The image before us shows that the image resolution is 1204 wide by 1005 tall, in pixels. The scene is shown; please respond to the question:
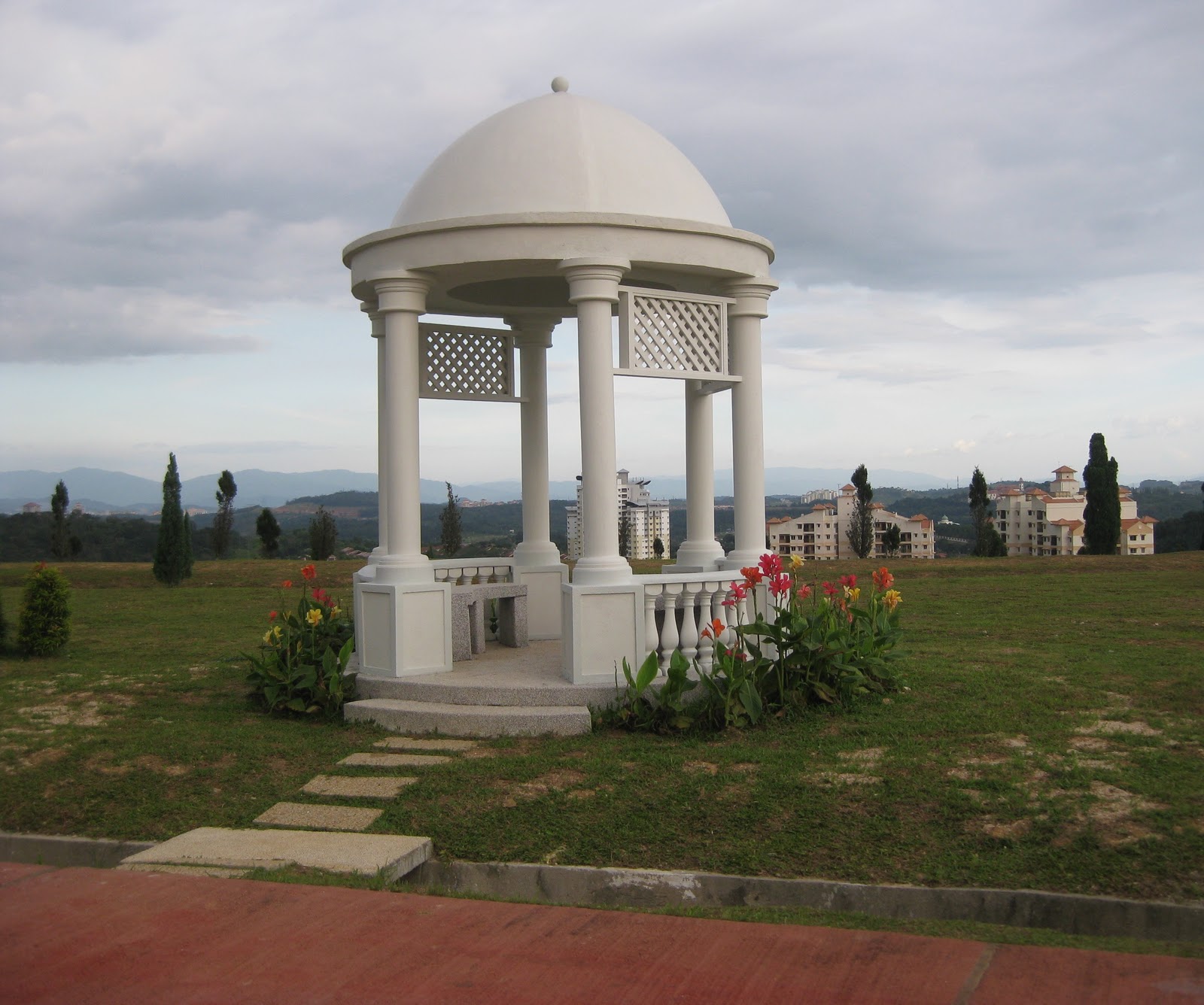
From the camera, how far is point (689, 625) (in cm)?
773

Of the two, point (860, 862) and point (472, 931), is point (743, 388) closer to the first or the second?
point (860, 862)

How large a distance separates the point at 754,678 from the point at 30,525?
38382 millimetres

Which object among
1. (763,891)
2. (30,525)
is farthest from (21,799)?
(30,525)

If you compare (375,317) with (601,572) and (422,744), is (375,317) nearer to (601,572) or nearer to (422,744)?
(601,572)

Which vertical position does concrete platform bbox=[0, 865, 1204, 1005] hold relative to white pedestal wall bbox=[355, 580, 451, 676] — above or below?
below

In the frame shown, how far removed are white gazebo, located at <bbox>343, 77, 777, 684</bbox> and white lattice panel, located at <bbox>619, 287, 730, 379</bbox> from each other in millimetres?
12

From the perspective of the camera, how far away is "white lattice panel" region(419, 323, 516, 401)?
30.0 feet

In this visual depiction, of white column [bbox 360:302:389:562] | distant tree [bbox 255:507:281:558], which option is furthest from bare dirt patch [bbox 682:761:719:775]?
distant tree [bbox 255:507:281:558]

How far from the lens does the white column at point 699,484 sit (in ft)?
31.0

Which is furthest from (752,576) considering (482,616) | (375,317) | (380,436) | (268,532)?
(268,532)

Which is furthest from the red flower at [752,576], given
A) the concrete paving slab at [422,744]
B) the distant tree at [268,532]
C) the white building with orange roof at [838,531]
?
the white building with orange roof at [838,531]

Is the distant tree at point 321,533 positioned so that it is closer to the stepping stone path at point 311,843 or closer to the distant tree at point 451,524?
the distant tree at point 451,524

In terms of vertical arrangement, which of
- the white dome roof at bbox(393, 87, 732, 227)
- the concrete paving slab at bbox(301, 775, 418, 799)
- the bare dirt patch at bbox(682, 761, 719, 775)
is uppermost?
the white dome roof at bbox(393, 87, 732, 227)

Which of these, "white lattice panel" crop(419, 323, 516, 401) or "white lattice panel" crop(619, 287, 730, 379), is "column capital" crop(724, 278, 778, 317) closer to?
"white lattice panel" crop(619, 287, 730, 379)
